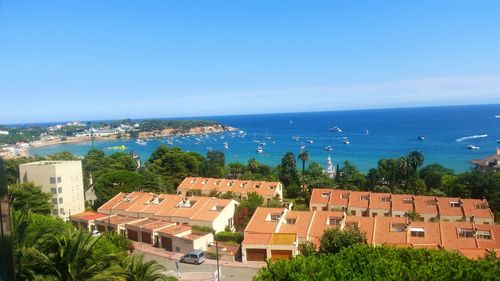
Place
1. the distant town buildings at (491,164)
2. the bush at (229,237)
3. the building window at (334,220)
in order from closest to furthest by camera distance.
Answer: the building window at (334,220) → the bush at (229,237) → the distant town buildings at (491,164)

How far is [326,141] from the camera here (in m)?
127

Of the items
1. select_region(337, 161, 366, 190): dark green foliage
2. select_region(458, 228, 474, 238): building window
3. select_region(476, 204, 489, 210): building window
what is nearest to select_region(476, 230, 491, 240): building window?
select_region(458, 228, 474, 238): building window

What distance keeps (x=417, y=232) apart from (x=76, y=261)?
1988 cm

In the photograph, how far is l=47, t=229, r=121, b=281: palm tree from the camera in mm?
8883

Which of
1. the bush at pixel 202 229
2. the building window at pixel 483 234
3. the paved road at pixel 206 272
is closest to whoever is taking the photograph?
the paved road at pixel 206 272

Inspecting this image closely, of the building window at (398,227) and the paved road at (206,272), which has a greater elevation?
the building window at (398,227)

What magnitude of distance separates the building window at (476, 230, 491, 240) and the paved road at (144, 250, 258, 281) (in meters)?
12.3

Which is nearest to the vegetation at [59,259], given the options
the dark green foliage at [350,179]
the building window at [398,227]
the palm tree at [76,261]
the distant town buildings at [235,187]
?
the palm tree at [76,261]

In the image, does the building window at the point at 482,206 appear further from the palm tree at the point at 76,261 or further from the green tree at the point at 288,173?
the palm tree at the point at 76,261

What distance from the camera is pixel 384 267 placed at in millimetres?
10672

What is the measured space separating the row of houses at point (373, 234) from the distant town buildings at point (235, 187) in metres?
11.2

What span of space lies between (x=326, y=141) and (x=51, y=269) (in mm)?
121172

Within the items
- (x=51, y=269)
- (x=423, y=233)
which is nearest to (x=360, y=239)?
(x=423, y=233)

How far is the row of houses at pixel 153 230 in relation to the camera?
990 inches
